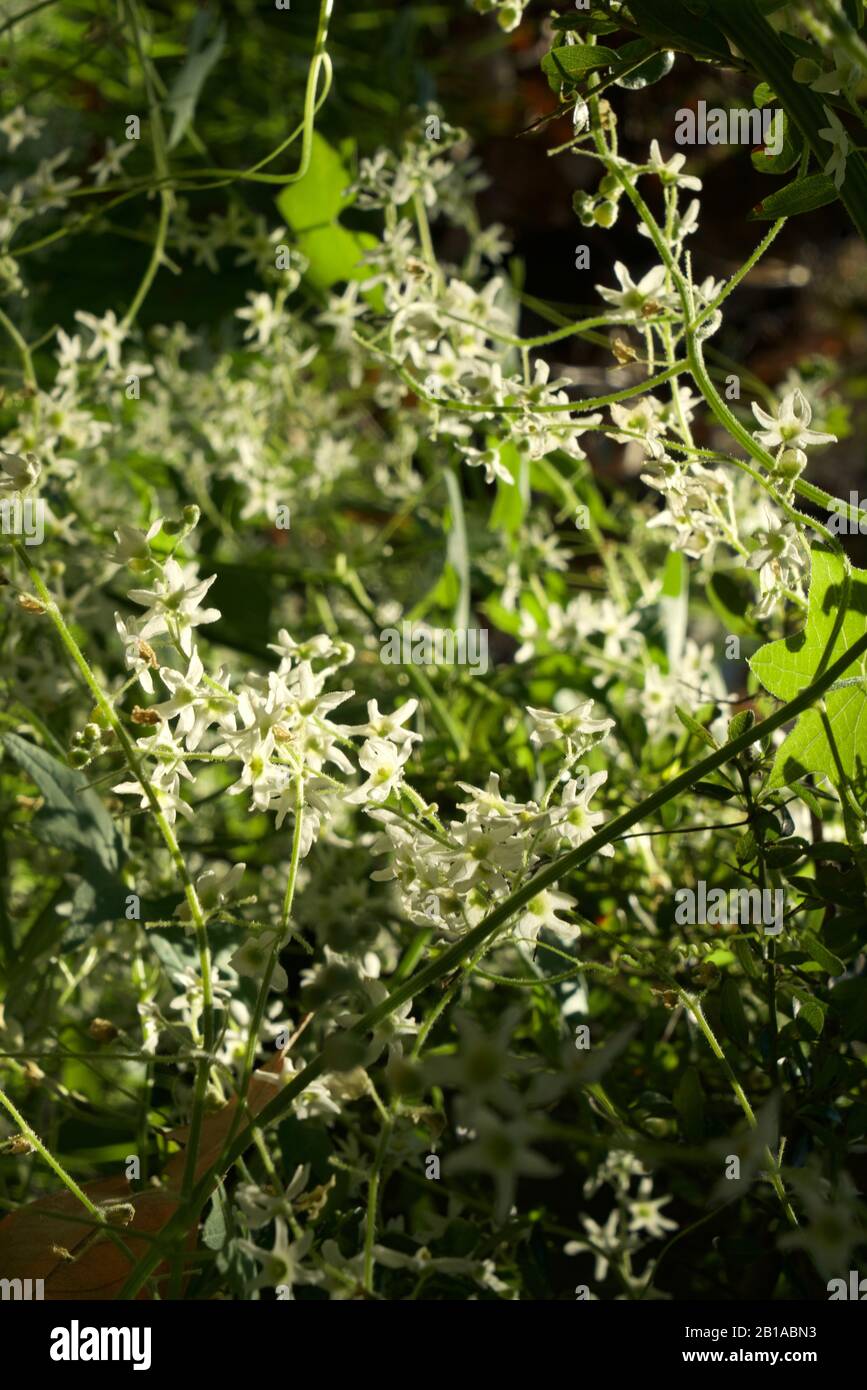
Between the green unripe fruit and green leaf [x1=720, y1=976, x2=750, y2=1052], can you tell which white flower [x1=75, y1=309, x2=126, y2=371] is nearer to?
the green unripe fruit

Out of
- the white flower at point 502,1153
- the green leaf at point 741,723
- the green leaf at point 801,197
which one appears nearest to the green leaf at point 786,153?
the green leaf at point 801,197

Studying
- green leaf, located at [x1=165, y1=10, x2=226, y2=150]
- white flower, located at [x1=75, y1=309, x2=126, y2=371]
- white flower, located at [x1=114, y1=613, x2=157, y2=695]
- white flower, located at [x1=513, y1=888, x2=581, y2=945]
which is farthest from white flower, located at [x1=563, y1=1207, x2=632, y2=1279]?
green leaf, located at [x1=165, y1=10, x2=226, y2=150]

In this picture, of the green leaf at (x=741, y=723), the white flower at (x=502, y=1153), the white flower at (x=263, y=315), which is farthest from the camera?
the white flower at (x=263, y=315)

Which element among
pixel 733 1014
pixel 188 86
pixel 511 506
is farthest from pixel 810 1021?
pixel 188 86

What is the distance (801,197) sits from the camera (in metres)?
0.31

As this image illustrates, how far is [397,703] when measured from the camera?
1.77ft

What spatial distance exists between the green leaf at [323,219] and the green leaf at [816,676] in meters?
0.34

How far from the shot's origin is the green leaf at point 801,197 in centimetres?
31

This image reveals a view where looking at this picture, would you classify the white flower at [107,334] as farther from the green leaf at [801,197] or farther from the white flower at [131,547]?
the green leaf at [801,197]

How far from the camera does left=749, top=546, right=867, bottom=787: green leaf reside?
1.12 ft

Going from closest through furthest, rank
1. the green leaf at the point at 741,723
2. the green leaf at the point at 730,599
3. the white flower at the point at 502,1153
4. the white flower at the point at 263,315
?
the white flower at the point at 502,1153, the green leaf at the point at 741,723, the green leaf at the point at 730,599, the white flower at the point at 263,315

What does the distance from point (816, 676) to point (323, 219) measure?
0.41 m
